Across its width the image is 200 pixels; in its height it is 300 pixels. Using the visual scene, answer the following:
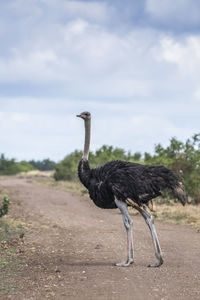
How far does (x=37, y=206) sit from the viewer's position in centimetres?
1585

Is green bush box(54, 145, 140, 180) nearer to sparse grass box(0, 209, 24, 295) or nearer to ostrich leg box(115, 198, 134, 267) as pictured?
sparse grass box(0, 209, 24, 295)

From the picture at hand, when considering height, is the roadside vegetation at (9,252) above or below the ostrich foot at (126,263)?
below

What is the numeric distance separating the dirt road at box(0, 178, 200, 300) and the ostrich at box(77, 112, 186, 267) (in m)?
0.53

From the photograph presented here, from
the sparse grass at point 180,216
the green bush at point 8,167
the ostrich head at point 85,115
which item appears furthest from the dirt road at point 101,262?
the green bush at point 8,167

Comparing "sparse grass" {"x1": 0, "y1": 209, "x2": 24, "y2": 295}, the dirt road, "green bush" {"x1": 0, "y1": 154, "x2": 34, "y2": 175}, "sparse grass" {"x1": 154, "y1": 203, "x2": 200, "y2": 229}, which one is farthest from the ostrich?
"green bush" {"x1": 0, "y1": 154, "x2": 34, "y2": 175}

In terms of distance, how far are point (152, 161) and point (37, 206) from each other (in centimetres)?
563

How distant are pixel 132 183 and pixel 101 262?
1.52 metres

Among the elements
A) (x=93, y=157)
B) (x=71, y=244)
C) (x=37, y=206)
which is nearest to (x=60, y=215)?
(x=37, y=206)

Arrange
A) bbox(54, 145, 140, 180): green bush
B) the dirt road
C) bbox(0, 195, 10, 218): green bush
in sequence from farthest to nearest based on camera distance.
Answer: bbox(54, 145, 140, 180): green bush < bbox(0, 195, 10, 218): green bush < the dirt road

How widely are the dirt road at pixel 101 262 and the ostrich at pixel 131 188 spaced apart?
53cm

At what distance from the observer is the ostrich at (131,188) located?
21.0 ft

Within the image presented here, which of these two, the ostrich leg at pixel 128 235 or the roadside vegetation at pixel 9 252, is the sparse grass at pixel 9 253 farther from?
the ostrich leg at pixel 128 235

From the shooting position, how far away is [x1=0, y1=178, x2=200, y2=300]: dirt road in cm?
519

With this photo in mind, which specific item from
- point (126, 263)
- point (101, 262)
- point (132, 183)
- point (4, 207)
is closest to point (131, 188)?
point (132, 183)
